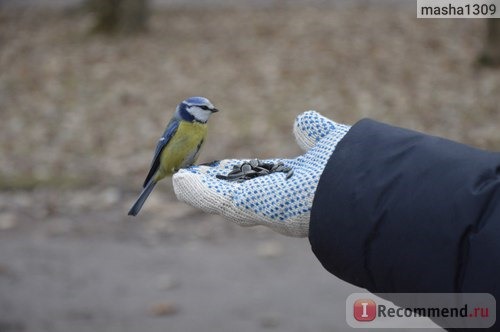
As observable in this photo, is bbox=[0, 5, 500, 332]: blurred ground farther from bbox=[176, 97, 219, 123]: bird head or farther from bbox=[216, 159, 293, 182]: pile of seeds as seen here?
Result: bbox=[216, 159, 293, 182]: pile of seeds

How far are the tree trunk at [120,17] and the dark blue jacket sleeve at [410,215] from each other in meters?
10.9

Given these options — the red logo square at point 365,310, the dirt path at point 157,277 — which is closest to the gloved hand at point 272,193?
the red logo square at point 365,310

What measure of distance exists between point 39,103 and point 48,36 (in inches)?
162

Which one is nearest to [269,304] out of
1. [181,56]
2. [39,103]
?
[39,103]

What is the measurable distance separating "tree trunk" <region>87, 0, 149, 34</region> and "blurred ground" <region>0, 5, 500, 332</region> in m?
0.29

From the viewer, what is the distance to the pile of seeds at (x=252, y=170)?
2.76 metres

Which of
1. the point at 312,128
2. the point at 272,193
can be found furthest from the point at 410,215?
the point at 312,128

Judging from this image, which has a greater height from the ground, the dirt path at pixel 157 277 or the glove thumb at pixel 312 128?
the glove thumb at pixel 312 128

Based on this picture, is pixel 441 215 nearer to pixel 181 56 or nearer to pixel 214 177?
pixel 214 177

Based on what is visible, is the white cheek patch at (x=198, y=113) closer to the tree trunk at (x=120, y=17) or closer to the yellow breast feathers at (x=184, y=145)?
the yellow breast feathers at (x=184, y=145)

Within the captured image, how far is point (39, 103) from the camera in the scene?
364 inches

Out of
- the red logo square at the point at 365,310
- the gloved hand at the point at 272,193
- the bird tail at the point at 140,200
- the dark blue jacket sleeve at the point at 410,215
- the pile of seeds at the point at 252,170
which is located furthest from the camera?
the red logo square at the point at 365,310

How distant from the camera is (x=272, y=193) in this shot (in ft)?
8.36

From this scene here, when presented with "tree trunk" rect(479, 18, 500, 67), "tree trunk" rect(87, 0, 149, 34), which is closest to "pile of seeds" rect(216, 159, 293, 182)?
"tree trunk" rect(479, 18, 500, 67)
